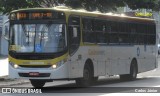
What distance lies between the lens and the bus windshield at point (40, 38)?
61.7 ft

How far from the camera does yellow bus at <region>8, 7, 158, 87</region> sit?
18781mm

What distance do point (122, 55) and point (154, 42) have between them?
4.72 meters

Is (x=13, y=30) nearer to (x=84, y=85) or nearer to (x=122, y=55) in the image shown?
(x=84, y=85)

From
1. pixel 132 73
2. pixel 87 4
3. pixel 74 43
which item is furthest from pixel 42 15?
pixel 87 4

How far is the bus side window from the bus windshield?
365 millimetres

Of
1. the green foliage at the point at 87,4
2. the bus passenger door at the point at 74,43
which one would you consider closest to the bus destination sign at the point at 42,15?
the bus passenger door at the point at 74,43

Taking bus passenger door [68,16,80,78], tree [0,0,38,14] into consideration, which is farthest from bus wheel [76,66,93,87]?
tree [0,0,38,14]

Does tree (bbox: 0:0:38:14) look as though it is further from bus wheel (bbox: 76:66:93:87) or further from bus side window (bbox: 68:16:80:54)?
bus side window (bbox: 68:16:80:54)

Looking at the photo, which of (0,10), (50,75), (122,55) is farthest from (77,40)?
(0,10)

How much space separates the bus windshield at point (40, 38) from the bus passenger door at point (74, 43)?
1.33ft

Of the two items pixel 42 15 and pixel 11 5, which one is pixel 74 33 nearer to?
pixel 42 15

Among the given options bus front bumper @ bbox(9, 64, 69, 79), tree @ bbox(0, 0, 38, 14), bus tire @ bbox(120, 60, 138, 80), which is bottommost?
bus tire @ bbox(120, 60, 138, 80)

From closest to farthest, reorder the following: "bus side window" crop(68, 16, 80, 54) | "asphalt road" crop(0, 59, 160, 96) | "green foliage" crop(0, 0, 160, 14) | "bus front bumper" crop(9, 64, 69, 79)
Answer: "asphalt road" crop(0, 59, 160, 96) < "bus front bumper" crop(9, 64, 69, 79) < "bus side window" crop(68, 16, 80, 54) < "green foliage" crop(0, 0, 160, 14)

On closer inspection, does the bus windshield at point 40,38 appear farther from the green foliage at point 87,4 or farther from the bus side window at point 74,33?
the green foliage at point 87,4
